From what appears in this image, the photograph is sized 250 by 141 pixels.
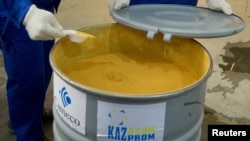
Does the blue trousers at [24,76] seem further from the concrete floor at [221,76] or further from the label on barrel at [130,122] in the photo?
the label on barrel at [130,122]

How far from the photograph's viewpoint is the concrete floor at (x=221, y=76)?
6.73ft

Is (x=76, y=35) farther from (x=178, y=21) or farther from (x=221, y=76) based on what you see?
(x=221, y=76)

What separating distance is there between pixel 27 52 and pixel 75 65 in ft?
0.98

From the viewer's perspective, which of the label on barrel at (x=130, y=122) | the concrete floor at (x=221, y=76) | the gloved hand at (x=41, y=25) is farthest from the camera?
the concrete floor at (x=221, y=76)

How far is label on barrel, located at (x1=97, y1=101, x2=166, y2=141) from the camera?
973 millimetres

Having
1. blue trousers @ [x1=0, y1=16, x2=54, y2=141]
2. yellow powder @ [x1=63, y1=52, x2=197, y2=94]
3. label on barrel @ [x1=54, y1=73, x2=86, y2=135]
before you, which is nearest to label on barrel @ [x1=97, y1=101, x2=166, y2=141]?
label on barrel @ [x1=54, y1=73, x2=86, y2=135]

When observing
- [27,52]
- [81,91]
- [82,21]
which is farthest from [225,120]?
[82,21]

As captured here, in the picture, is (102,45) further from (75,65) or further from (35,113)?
(35,113)

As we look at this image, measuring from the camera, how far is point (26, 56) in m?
1.50

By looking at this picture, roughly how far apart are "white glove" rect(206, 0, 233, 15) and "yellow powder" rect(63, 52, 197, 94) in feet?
0.89

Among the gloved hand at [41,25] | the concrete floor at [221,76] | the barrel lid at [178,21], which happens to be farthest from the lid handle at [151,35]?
the concrete floor at [221,76]

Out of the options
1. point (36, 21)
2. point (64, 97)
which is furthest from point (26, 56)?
point (64, 97)

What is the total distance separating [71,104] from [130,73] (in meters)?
0.31

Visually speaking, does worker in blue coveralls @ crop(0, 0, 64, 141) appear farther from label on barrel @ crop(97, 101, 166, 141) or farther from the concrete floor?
label on barrel @ crop(97, 101, 166, 141)
